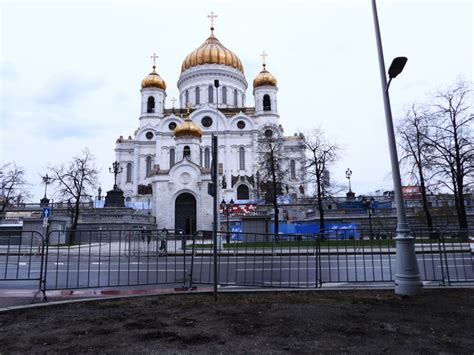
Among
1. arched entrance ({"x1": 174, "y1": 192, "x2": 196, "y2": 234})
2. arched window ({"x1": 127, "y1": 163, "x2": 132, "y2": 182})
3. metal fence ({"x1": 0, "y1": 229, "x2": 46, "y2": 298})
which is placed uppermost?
arched window ({"x1": 127, "y1": 163, "x2": 132, "y2": 182})

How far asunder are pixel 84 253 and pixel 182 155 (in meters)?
27.1

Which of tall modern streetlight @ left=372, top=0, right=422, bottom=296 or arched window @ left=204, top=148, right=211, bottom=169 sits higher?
arched window @ left=204, top=148, right=211, bottom=169

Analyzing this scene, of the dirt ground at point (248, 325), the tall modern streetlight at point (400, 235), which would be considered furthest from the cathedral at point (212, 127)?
the dirt ground at point (248, 325)

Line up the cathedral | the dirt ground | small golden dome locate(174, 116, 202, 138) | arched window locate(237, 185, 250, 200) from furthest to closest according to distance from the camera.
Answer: arched window locate(237, 185, 250, 200)
the cathedral
small golden dome locate(174, 116, 202, 138)
the dirt ground

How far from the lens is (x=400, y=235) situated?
7469 mm

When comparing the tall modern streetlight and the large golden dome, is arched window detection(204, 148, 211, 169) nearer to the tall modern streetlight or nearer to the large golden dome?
the large golden dome

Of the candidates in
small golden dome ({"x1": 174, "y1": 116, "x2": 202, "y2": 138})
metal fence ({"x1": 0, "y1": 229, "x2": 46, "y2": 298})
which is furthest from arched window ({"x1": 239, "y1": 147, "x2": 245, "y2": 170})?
metal fence ({"x1": 0, "y1": 229, "x2": 46, "y2": 298})

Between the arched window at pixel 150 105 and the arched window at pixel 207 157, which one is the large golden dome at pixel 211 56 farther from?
the arched window at pixel 207 157

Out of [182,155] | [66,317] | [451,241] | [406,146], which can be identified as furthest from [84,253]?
[182,155]

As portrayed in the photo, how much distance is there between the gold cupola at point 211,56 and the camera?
2406 inches

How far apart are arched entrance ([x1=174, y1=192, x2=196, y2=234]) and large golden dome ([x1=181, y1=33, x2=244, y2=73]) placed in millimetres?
32101

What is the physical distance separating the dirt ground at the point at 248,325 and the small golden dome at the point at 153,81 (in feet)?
184

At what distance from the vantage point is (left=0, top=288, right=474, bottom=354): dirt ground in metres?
3.93

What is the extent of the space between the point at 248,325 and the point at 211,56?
61013 millimetres
